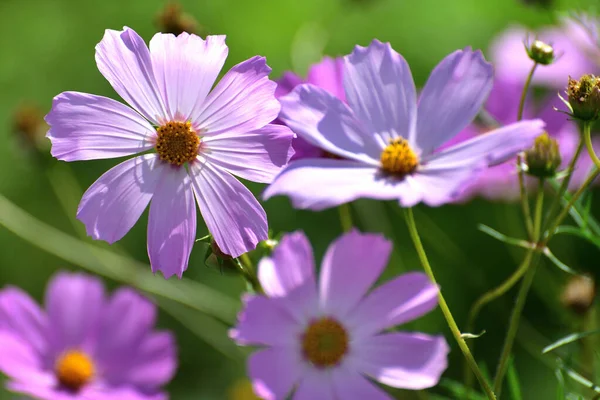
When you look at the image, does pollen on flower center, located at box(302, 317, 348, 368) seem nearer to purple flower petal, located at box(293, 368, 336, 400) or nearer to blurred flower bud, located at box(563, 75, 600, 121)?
purple flower petal, located at box(293, 368, 336, 400)

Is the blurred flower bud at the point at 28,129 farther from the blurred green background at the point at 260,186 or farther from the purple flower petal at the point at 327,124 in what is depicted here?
the purple flower petal at the point at 327,124

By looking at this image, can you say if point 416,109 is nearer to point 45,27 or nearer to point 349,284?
point 349,284

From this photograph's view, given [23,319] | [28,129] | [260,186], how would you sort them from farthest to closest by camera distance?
[260,186]
[28,129]
[23,319]

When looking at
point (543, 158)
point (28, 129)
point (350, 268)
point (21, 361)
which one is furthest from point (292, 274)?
point (28, 129)

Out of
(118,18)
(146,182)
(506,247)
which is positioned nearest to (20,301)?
(146,182)

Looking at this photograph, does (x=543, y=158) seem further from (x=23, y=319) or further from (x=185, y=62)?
(x=23, y=319)

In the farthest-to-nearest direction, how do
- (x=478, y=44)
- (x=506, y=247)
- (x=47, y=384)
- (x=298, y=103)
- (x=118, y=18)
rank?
(x=118, y=18) < (x=478, y=44) < (x=506, y=247) < (x=47, y=384) < (x=298, y=103)
